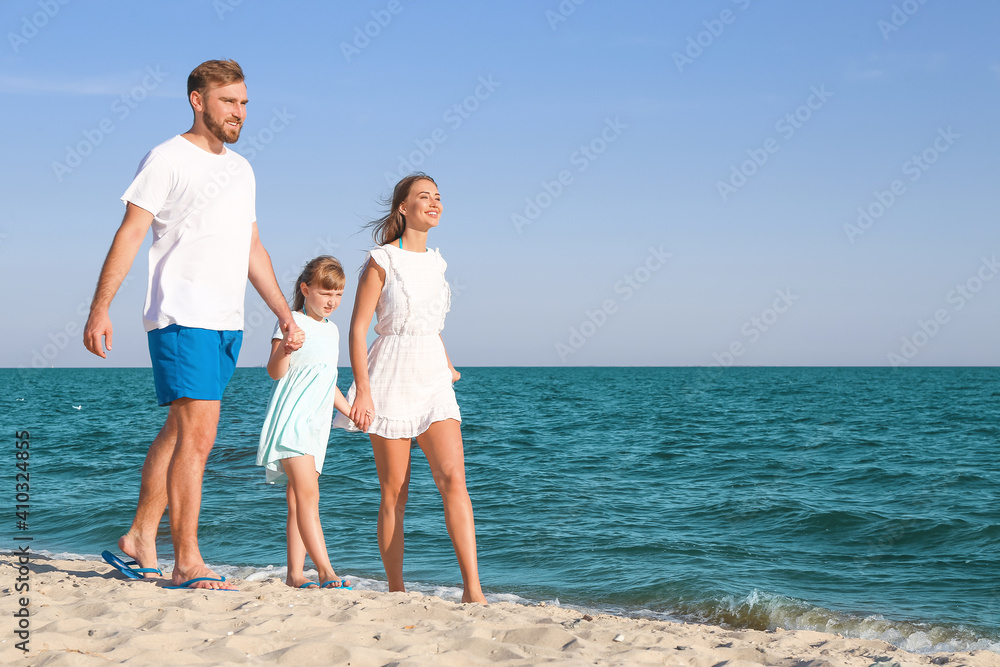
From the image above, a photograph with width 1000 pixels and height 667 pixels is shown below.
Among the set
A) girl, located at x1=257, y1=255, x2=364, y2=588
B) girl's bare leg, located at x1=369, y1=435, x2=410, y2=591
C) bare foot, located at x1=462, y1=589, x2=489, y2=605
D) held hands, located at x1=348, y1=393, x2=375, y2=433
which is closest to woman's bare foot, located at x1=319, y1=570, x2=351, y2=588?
girl, located at x1=257, y1=255, x2=364, y2=588

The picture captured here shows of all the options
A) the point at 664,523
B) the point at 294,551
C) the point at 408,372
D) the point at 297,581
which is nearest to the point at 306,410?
the point at 408,372

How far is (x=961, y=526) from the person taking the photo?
841 cm

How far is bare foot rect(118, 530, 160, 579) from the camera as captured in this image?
3680mm

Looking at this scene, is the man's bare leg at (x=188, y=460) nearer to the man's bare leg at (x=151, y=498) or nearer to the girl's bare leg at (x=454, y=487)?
the man's bare leg at (x=151, y=498)

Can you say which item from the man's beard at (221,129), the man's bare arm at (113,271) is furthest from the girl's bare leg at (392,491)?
the man's beard at (221,129)

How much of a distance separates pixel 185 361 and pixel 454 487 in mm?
1279

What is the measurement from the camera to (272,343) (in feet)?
12.6

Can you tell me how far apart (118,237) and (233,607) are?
1576 mm

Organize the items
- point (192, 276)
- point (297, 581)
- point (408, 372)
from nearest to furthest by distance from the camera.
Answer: point (192, 276), point (408, 372), point (297, 581)

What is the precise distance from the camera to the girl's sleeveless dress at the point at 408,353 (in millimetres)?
3639

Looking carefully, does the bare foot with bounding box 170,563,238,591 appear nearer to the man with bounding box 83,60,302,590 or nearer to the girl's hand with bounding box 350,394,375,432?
the man with bounding box 83,60,302,590

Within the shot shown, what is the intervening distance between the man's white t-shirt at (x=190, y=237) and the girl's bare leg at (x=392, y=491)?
89 centimetres

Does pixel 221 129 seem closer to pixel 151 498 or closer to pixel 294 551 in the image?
pixel 151 498

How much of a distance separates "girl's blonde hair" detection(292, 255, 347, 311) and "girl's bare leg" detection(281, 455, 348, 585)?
84 centimetres
